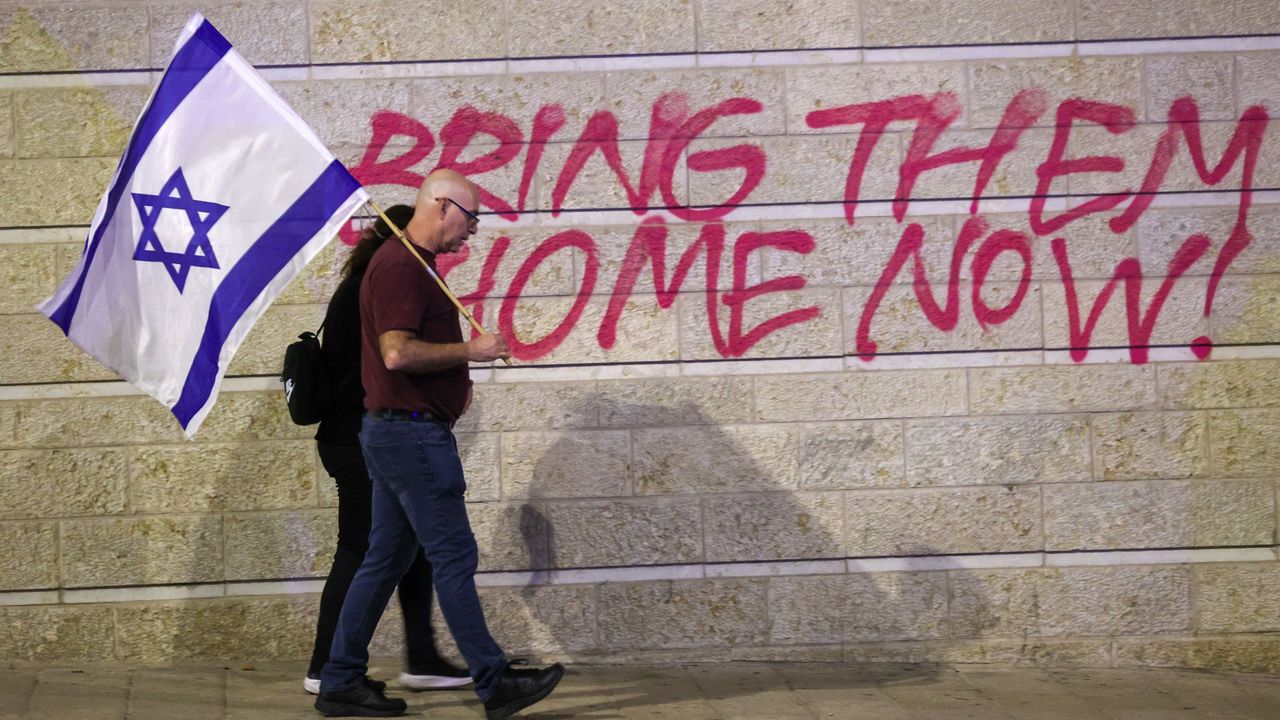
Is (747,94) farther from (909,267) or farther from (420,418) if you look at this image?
(420,418)

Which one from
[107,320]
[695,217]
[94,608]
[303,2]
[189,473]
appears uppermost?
[303,2]

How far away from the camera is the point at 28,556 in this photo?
6.00 m

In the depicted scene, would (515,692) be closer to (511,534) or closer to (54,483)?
(511,534)

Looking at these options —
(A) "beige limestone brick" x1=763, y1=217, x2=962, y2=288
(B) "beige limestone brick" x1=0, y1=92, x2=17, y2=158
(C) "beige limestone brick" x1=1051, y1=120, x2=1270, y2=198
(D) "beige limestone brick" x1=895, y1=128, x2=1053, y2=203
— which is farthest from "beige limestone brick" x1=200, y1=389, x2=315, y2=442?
(C) "beige limestone brick" x1=1051, y1=120, x2=1270, y2=198

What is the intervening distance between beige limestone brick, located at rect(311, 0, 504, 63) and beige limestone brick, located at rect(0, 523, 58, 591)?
2.25 metres

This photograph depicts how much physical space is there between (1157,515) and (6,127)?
5.03 meters

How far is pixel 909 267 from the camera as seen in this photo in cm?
614

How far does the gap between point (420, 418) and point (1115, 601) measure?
3092mm

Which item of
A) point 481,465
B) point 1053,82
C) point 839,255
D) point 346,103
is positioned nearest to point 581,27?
point 346,103

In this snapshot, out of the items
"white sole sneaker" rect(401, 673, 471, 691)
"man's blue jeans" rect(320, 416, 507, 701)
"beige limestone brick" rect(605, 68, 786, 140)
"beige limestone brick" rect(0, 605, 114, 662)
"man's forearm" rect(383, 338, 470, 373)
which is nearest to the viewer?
"man's forearm" rect(383, 338, 470, 373)

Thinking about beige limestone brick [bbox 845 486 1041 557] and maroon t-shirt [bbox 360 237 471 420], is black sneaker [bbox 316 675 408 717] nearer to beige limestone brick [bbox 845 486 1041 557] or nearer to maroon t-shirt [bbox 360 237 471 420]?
maroon t-shirt [bbox 360 237 471 420]

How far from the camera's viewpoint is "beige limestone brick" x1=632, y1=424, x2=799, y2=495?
20.0 feet

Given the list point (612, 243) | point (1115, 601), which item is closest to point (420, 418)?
point (612, 243)

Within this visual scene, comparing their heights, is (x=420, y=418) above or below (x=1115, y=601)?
above
